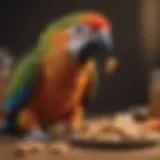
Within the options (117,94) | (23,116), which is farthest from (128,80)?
(23,116)

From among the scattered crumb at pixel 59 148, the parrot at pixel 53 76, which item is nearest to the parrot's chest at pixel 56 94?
the parrot at pixel 53 76

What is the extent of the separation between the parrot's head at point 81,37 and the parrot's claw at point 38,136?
16 centimetres

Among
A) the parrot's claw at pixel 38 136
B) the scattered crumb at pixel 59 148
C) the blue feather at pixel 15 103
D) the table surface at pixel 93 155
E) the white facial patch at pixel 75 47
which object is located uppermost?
the white facial patch at pixel 75 47

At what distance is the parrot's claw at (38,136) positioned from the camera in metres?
1.06

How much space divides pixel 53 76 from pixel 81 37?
0.10 m

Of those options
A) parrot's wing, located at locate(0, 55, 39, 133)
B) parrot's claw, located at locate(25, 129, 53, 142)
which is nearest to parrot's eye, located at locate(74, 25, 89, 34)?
parrot's wing, located at locate(0, 55, 39, 133)

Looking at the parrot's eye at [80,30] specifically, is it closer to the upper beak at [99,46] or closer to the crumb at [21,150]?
the upper beak at [99,46]

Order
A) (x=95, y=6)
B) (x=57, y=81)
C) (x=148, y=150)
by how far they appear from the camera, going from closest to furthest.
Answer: (x=148, y=150), (x=57, y=81), (x=95, y=6)

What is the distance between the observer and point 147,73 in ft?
4.24

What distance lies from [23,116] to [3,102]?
0.05m

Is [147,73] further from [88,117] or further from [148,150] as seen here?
[148,150]

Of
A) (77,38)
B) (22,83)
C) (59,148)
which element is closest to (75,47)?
(77,38)

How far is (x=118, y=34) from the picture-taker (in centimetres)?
123

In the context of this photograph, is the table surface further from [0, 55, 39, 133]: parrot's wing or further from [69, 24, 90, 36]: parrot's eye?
[69, 24, 90, 36]: parrot's eye
